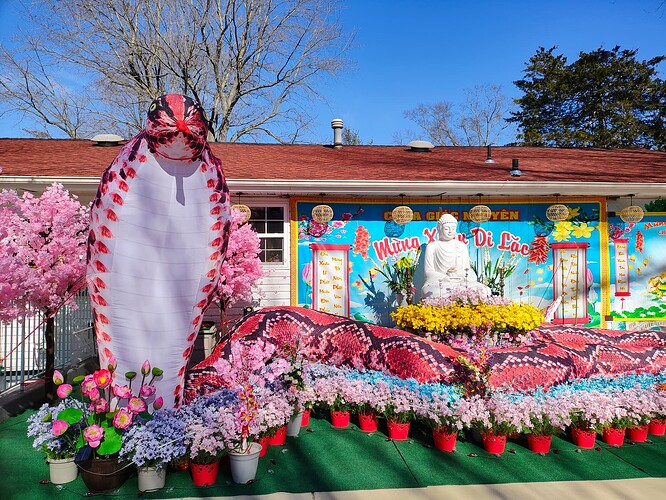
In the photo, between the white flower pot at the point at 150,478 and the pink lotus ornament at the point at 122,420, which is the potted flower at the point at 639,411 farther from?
the pink lotus ornament at the point at 122,420

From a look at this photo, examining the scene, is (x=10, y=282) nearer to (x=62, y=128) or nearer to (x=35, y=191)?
(x=35, y=191)

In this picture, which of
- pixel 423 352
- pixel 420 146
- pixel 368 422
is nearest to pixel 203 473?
pixel 368 422

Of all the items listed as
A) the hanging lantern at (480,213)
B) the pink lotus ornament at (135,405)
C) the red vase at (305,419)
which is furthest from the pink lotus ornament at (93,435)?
the hanging lantern at (480,213)

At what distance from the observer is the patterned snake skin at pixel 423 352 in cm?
484

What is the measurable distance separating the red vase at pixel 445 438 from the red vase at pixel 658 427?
208 cm

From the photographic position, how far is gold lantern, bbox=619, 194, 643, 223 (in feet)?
26.3

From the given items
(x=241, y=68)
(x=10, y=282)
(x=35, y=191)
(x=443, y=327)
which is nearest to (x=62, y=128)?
(x=241, y=68)

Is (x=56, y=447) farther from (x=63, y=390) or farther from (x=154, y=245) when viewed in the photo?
(x=154, y=245)

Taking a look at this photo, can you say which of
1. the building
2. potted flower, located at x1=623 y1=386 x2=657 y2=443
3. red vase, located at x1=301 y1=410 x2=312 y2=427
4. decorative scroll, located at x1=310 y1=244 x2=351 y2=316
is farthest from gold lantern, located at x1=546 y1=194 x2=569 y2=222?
red vase, located at x1=301 y1=410 x2=312 y2=427

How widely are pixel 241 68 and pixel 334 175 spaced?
12679 millimetres

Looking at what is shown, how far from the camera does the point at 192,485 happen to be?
11.8ft

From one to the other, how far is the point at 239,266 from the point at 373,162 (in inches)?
168

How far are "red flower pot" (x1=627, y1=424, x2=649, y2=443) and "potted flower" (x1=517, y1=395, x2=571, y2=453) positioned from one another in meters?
0.81

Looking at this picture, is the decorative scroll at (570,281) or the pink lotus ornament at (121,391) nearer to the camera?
the pink lotus ornament at (121,391)
